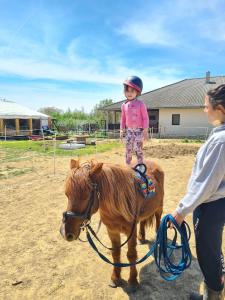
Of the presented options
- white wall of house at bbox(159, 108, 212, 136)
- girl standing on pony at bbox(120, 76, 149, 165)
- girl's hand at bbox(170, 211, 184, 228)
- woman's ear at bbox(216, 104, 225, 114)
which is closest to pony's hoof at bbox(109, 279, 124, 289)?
girl's hand at bbox(170, 211, 184, 228)

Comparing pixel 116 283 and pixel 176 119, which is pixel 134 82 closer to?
pixel 116 283

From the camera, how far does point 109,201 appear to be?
2229mm

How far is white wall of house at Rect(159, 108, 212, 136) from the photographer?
76.4 ft

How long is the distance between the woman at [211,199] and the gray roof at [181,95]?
73.3ft

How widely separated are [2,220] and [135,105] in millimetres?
3101

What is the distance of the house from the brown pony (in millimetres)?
20969

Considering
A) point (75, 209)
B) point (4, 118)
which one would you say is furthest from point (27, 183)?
point (4, 118)

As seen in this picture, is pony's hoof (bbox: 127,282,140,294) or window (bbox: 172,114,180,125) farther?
window (bbox: 172,114,180,125)

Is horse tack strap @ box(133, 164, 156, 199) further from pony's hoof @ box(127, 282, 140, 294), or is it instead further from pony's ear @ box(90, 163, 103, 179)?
pony's hoof @ box(127, 282, 140, 294)

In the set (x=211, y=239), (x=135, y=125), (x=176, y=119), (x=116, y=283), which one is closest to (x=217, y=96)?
(x=211, y=239)

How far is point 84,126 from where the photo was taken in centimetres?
3528

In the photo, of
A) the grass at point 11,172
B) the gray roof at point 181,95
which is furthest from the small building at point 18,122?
the grass at point 11,172

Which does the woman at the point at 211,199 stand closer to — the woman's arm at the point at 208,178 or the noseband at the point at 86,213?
the woman's arm at the point at 208,178

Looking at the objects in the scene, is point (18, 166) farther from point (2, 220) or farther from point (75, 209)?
point (75, 209)
